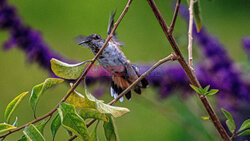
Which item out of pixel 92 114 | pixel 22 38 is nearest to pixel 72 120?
pixel 92 114

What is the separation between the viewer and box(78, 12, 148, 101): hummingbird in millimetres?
363

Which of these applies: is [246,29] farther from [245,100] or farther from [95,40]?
[95,40]

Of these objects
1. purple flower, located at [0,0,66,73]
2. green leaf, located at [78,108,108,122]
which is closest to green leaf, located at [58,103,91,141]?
green leaf, located at [78,108,108,122]

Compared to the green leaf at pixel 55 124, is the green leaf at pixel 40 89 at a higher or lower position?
higher

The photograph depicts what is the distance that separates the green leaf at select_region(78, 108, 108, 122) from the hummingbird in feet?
0.25

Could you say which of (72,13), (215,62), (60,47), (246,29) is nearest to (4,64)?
(60,47)

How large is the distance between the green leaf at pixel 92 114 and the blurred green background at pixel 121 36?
135 cm

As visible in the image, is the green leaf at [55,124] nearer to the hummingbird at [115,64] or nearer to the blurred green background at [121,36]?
the hummingbird at [115,64]

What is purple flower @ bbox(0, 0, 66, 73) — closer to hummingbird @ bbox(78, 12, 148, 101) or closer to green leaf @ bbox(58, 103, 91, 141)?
hummingbird @ bbox(78, 12, 148, 101)

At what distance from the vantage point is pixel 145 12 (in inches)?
83.8

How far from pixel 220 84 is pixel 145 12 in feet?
5.17

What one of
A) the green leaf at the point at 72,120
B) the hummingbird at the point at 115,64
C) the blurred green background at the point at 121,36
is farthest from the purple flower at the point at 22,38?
the blurred green background at the point at 121,36

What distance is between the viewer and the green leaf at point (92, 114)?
29 cm

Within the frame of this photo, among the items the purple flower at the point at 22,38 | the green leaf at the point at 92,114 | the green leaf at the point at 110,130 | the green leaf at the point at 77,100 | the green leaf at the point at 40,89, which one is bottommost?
the green leaf at the point at 110,130
